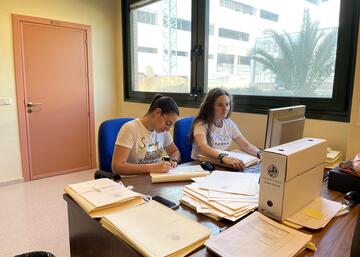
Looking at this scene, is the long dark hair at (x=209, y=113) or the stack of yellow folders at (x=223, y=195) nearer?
the stack of yellow folders at (x=223, y=195)

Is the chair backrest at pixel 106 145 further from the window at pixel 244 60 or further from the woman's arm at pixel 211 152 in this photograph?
the window at pixel 244 60

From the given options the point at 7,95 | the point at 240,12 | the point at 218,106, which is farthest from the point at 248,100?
the point at 7,95

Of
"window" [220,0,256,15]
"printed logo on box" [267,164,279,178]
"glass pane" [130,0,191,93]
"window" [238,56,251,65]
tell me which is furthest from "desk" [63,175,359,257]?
"glass pane" [130,0,191,93]

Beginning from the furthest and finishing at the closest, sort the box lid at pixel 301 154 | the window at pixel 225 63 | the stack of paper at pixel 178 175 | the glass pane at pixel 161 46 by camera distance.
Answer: the glass pane at pixel 161 46
the window at pixel 225 63
the stack of paper at pixel 178 175
the box lid at pixel 301 154

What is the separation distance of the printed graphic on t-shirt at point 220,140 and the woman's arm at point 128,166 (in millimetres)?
601

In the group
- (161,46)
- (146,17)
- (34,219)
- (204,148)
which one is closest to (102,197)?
(204,148)

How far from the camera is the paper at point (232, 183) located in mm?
1227

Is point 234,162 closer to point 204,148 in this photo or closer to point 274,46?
point 204,148

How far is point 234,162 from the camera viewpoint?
167cm

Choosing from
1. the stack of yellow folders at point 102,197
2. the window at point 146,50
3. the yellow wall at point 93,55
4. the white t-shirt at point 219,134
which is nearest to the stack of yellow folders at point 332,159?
the white t-shirt at point 219,134

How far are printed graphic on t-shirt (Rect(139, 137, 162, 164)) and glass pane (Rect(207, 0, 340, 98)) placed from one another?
1.13m

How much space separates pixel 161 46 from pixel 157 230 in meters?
2.90

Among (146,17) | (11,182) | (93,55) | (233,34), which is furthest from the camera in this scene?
(93,55)

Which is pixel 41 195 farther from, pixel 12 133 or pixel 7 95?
pixel 7 95
